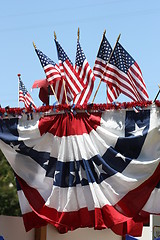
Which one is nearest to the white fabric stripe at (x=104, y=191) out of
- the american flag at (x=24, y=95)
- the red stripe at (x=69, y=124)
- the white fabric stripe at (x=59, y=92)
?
the red stripe at (x=69, y=124)

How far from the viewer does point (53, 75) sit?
8812mm

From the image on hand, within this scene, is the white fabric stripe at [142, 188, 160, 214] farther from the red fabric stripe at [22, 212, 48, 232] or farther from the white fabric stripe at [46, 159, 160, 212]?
the red fabric stripe at [22, 212, 48, 232]

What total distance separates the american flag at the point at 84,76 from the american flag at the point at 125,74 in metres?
0.26

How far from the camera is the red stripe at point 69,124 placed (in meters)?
8.40

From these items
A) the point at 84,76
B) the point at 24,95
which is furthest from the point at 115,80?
the point at 24,95

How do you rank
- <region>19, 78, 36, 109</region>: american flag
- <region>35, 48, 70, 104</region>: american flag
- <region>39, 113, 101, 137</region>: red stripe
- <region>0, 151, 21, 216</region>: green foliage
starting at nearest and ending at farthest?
1. <region>39, 113, 101, 137</region>: red stripe
2. <region>35, 48, 70, 104</region>: american flag
3. <region>19, 78, 36, 109</region>: american flag
4. <region>0, 151, 21, 216</region>: green foliage

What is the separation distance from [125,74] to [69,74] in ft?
2.87

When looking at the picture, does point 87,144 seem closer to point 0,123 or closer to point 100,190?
point 100,190

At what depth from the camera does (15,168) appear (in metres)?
8.72

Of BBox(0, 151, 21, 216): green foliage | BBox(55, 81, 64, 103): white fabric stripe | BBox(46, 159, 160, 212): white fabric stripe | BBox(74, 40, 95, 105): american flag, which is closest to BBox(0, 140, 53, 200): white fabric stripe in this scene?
BBox(46, 159, 160, 212): white fabric stripe

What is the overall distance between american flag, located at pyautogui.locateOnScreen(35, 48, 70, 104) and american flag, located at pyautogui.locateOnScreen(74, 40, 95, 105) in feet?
0.92

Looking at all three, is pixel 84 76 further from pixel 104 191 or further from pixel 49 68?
pixel 104 191

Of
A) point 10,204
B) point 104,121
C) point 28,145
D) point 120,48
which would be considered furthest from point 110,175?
point 10,204

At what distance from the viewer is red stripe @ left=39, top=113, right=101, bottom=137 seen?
27.6ft
